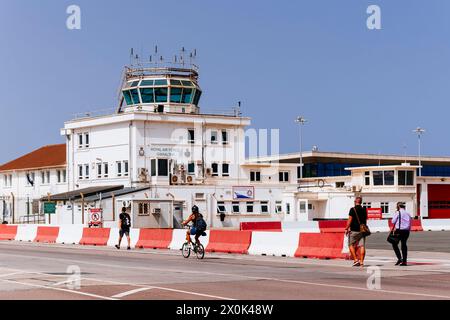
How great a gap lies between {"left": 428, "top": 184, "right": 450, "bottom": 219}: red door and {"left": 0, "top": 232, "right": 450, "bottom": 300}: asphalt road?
5924cm

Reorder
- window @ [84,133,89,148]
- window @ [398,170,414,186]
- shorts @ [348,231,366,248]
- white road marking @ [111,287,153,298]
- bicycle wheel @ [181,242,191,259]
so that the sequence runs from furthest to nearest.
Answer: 1. window @ [398,170,414,186]
2. window @ [84,133,89,148]
3. bicycle wheel @ [181,242,191,259]
4. shorts @ [348,231,366,248]
5. white road marking @ [111,287,153,298]

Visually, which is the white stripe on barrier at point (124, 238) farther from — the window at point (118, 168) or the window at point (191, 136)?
the window at point (191, 136)

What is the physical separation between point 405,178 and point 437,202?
10387 millimetres

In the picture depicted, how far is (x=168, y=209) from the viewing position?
61.5m

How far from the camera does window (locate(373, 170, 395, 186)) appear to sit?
78.6 metres

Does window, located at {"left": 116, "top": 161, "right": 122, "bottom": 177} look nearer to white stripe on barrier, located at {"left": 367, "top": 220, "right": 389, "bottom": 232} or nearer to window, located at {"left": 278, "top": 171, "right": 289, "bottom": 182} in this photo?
window, located at {"left": 278, "top": 171, "right": 289, "bottom": 182}

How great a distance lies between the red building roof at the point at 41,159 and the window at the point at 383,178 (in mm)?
28732

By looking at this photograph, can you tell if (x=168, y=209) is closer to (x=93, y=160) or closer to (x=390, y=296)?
(x=93, y=160)

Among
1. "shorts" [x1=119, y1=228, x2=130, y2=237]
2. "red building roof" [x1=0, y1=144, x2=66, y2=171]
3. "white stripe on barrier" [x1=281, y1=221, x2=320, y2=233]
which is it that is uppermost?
"red building roof" [x1=0, y1=144, x2=66, y2=171]

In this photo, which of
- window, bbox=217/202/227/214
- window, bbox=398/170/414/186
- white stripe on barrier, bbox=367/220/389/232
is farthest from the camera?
window, bbox=398/170/414/186

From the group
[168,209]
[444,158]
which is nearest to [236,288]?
[168,209]

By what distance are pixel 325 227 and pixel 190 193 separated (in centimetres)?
1559

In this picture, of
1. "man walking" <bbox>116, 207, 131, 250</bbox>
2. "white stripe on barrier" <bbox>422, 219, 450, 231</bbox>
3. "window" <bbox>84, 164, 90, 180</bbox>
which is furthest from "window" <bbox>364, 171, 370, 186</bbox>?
"man walking" <bbox>116, 207, 131, 250</bbox>

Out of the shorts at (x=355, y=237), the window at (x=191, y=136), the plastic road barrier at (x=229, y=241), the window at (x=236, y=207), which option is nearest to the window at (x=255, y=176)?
the window at (x=236, y=207)
